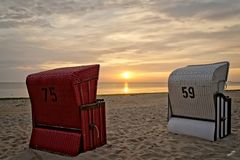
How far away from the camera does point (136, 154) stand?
6.37 meters

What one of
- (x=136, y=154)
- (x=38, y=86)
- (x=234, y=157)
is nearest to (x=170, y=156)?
(x=136, y=154)

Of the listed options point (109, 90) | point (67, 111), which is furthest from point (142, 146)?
point (109, 90)

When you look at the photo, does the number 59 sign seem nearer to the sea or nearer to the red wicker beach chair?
the red wicker beach chair

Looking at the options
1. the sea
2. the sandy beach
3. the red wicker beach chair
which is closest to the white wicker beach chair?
the sandy beach

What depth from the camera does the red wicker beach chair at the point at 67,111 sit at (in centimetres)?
634

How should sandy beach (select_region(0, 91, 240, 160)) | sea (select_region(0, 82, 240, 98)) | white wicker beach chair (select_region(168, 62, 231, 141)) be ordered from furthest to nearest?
1. sea (select_region(0, 82, 240, 98))
2. white wicker beach chair (select_region(168, 62, 231, 141))
3. sandy beach (select_region(0, 91, 240, 160))

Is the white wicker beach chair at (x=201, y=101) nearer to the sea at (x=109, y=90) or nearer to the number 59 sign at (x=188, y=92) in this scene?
the number 59 sign at (x=188, y=92)

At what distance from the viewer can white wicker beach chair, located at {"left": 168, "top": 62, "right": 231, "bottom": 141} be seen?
24.7 feet

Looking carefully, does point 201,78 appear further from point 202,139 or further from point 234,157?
point 234,157

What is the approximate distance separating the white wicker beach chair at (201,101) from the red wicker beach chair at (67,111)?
2.51 m

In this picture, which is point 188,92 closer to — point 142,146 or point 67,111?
point 142,146

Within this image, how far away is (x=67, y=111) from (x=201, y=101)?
3.72m

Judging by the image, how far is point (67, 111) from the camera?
6.49m

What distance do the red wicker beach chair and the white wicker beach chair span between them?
8.24 ft
